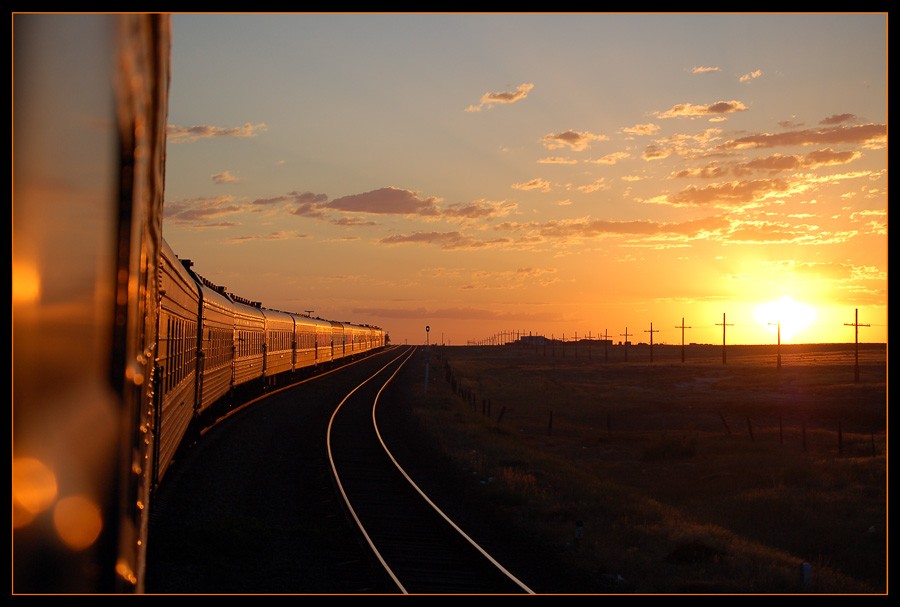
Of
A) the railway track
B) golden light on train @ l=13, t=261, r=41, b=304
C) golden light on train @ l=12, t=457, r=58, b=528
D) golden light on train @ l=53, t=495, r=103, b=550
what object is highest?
golden light on train @ l=13, t=261, r=41, b=304

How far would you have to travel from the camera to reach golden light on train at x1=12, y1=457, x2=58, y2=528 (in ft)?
3.95

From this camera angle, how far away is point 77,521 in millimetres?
1266

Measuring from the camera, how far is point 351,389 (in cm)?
4369

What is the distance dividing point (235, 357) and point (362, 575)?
17654 millimetres

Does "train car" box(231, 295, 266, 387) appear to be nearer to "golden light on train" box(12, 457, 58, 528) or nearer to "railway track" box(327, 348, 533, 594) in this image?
"railway track" box(327, 348, 533, 594)

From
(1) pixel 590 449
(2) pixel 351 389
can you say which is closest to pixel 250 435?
(1) pixel 590 449

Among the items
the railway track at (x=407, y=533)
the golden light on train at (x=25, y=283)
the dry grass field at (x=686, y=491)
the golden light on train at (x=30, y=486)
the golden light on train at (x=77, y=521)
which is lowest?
the dry grass field at (x=686, y=491)

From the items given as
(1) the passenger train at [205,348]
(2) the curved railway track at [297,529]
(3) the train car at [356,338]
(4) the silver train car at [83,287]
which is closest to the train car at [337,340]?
(3) the train car at [356,338]

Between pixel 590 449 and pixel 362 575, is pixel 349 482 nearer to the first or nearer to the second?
pixel 362 575

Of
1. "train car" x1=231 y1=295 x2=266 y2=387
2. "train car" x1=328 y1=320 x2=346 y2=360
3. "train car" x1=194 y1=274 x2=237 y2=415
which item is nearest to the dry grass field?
"train car" x1=194 y1=274 x2=237 y2=415

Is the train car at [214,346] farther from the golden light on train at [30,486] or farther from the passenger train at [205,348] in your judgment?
the golden light on train at [30,486]

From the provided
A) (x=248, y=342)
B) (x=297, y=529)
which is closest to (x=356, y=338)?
(x=248, y=342)

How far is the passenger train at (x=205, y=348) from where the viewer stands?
11156 millimetres

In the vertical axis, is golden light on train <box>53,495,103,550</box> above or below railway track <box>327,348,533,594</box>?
above
